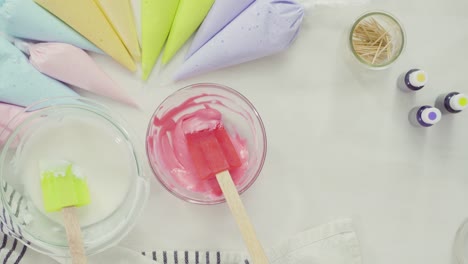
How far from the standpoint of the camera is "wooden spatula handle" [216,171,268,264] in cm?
85

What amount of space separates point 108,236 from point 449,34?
2.20 ft

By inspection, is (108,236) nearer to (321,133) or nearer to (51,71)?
(51,71)

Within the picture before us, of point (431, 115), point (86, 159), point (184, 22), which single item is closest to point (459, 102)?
point (431, 115)

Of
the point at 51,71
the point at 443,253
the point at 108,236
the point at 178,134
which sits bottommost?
the point at 443,253

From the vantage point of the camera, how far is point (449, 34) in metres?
1.02

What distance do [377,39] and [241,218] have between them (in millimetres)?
390

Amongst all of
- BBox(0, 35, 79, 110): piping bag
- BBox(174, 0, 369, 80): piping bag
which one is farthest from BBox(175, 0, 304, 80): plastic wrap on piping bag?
BBox(0, 35, 79, 110): piping bag

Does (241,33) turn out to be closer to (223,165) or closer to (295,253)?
(223,165)

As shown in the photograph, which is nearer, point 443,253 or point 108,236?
point 108,236

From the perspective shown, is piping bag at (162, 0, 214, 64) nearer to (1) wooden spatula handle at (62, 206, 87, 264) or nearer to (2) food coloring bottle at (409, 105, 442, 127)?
(1) wooden spatula handle at (62, 206, 87, 264)

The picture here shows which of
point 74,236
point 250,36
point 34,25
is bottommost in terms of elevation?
point 74,236

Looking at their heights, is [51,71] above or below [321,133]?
above

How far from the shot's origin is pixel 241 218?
86 centimetres

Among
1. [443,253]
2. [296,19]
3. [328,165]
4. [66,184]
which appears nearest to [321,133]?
[328,165]
